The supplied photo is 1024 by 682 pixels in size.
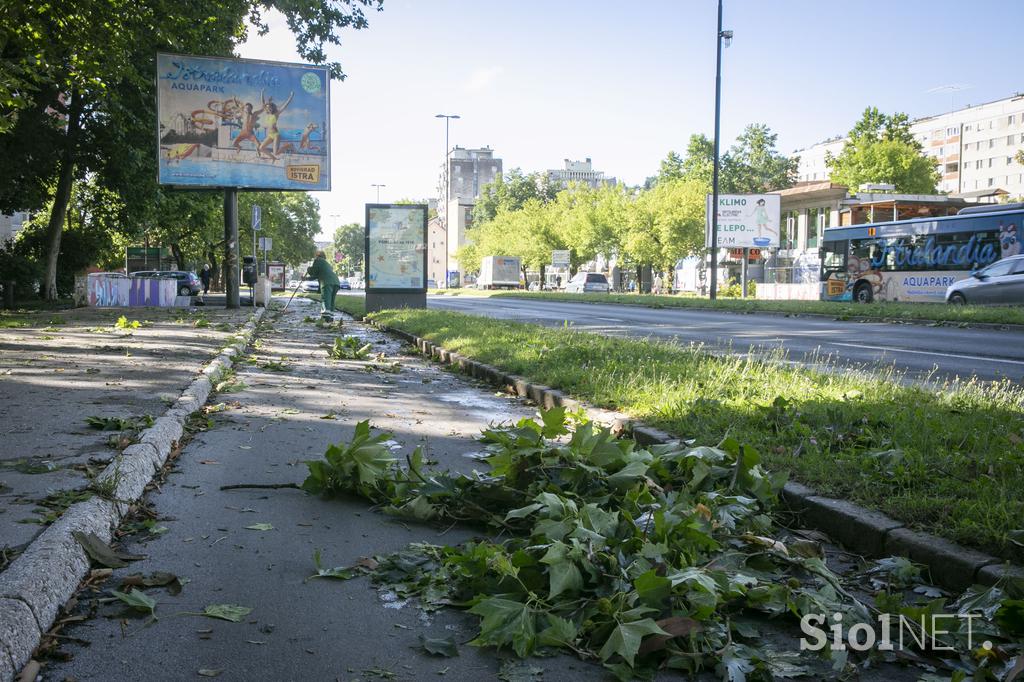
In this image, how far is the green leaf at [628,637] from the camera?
8.82 ft

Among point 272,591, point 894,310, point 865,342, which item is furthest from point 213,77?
point 272,591

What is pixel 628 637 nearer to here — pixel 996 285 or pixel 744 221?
pixel 996 285

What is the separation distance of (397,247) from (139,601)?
21.3 m

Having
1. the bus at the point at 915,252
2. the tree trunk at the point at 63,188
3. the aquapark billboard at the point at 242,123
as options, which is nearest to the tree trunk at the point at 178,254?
the tree trunk at the point at 63,188

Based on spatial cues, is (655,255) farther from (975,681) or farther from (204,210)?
(975,681)

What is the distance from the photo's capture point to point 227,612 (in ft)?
10.3

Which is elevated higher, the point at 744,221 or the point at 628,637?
the point at 744,221

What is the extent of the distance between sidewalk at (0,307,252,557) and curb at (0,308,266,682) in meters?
0.11

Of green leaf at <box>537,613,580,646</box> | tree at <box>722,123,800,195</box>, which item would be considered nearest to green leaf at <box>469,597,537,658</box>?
green leaf at <box>537,613,580,646</box>

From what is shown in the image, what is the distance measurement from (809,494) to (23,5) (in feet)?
50.0

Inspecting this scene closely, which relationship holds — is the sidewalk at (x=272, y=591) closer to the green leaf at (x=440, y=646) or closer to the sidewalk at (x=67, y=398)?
the green leaf at (x=440, y=646)

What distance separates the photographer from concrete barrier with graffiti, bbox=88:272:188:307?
26523 millimetres

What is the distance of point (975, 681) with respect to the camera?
2.49m

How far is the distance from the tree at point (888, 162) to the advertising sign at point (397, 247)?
51.5m
